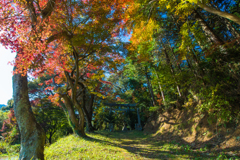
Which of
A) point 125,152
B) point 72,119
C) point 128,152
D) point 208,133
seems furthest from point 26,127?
point 208,133

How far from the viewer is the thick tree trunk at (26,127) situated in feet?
11.1

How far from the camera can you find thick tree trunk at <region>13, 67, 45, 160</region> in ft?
11.1

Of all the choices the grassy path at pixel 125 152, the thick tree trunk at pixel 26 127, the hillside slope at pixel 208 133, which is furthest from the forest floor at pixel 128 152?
the thick tree trunk at pixel 26 127

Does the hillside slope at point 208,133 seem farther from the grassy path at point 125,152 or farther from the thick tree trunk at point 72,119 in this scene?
the thick tree trunk at point 72,119

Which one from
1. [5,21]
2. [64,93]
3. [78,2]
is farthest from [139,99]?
[5,21]

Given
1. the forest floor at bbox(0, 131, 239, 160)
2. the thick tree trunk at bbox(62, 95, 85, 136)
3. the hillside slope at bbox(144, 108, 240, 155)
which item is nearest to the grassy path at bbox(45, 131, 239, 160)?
the forest floor at bbox(0, 131, 239, 160)

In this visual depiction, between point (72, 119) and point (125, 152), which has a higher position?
point (72, 119)

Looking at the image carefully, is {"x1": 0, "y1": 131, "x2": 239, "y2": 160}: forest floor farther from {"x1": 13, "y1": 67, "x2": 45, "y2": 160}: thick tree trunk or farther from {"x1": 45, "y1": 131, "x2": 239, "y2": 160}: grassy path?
{"x1": 13, "y1": 67, "x2": 45, "y2": 160}: thick tree trunk

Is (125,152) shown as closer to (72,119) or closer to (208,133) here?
(208,133)

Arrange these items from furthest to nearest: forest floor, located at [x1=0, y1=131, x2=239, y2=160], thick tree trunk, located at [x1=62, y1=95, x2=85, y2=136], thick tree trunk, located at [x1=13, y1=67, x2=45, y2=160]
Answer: thick tree trunk, located at [x1=62, y1=95, x2=85, y2=136] → forest floor, located at [x1=0, y1=131, x2=239, y2=160] → thick tree trunk, located at [x1=13, y1=67, x2=45, y2=160]

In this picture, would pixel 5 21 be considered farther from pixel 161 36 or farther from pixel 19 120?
pixel 161 36

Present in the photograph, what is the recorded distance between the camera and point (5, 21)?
11.5ft

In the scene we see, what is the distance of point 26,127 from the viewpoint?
139 inches

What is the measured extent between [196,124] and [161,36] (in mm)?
5873
